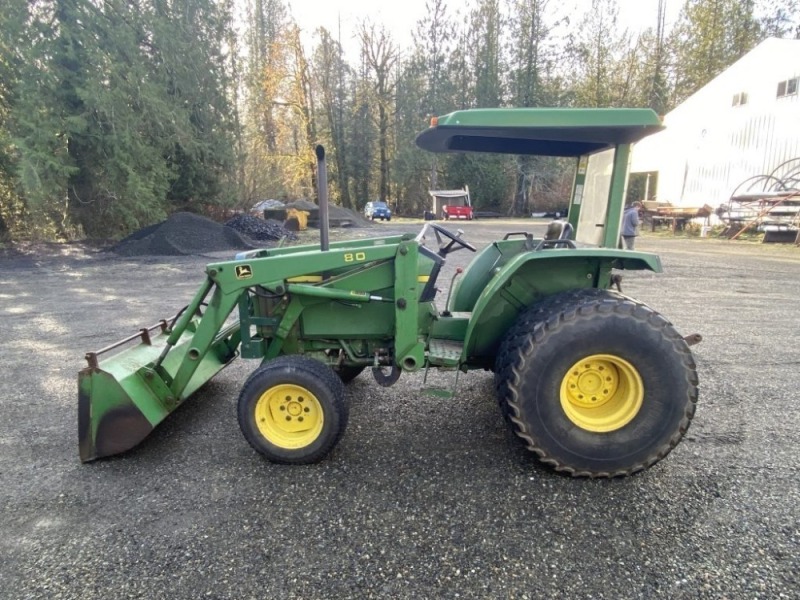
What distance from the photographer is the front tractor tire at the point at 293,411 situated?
2717 mm

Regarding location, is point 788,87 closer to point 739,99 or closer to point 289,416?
point 739,99

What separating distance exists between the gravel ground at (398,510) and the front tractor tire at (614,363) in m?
0.18

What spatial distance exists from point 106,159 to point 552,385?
48.1ft

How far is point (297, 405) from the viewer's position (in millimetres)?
2795

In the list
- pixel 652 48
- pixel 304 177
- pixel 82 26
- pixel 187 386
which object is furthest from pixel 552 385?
pixel 652 48

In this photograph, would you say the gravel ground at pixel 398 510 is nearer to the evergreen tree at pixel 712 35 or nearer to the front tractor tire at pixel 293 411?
the front tractor tire at pixel 293 411

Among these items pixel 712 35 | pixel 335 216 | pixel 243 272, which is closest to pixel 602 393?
pixel 243 272

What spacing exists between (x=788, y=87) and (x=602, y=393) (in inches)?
837

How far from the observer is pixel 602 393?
2.66 metres

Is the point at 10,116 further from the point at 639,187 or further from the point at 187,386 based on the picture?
the point at 639,187

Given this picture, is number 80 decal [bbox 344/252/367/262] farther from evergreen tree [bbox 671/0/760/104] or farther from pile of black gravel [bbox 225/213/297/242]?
evergreen tree [bbox 671/0/760/104]

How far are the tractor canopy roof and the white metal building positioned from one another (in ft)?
64.0

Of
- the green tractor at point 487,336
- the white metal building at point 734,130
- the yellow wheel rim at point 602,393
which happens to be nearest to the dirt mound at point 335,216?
the white metal building at point 734,130

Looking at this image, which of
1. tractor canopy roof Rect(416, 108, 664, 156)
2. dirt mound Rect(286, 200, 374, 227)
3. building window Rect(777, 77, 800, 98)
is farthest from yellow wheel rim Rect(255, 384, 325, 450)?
building window Rect(777, 77, 800, 98)
